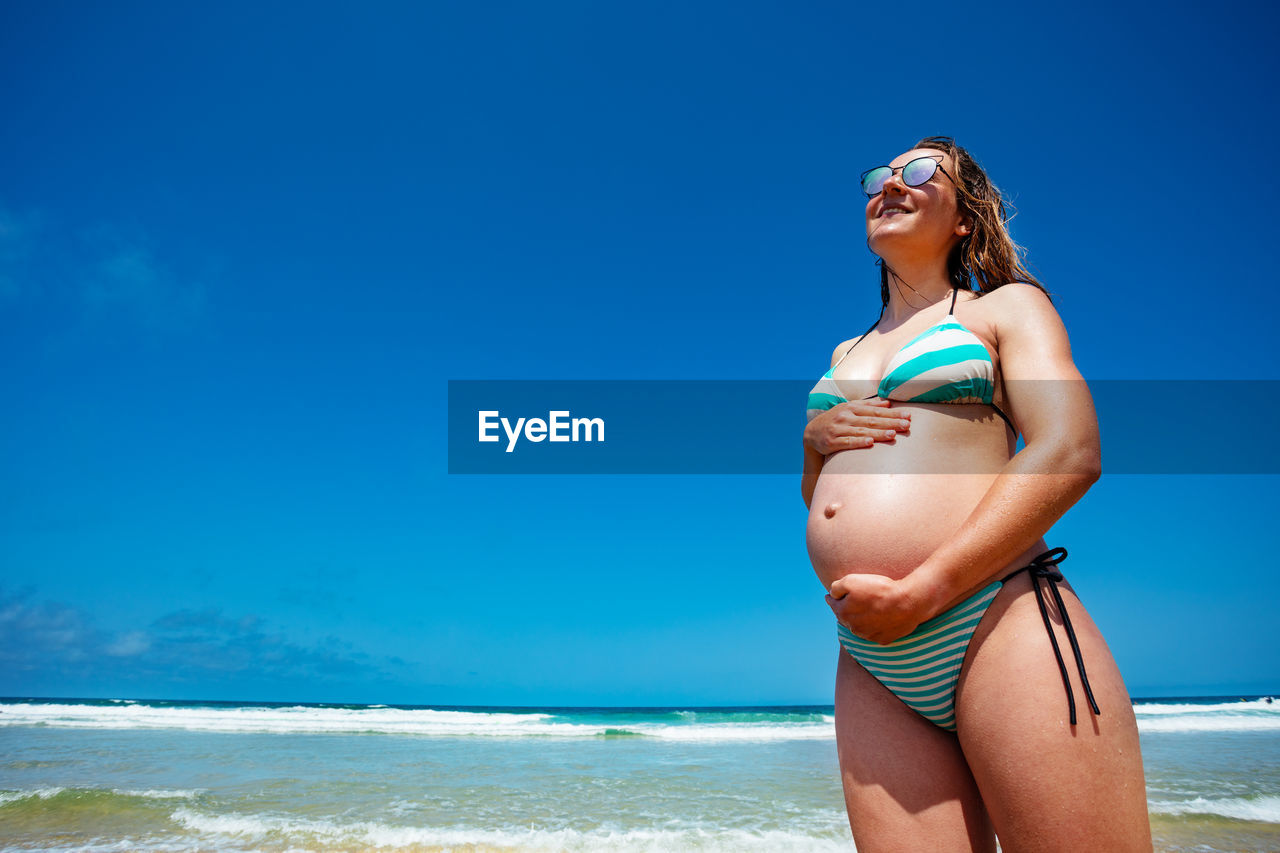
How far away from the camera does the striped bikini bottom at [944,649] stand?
1.37 meters

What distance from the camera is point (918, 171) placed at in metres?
1.90

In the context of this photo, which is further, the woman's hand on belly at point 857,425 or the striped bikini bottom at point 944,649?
the woman's hand on belly at point 857,425

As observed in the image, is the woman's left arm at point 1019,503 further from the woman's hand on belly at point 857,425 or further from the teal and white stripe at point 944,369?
the woman's hand on belly at point 857,425

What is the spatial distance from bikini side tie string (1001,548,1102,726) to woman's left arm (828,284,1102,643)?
79mm

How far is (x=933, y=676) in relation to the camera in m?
1.42

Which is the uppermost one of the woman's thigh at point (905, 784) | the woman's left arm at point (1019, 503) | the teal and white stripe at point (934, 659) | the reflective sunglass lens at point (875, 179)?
the reflective sunglass lens at point (875, 179)

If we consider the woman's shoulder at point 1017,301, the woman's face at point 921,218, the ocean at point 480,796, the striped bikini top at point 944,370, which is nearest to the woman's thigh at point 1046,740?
the striped bikini top at point 944,370

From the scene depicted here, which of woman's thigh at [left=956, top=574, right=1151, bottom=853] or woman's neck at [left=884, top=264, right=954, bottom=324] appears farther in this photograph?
woman's neck at [left=884, top=264, right=954, bottom=324]

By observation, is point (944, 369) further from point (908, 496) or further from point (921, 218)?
point (921, 218)

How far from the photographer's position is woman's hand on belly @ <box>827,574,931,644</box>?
135 centimetres

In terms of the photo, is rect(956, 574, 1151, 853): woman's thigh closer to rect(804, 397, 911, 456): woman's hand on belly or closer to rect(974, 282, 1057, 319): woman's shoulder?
rect(804, 397, 911, 456): woman's hand on belly

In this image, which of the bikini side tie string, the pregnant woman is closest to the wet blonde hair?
the pregnant woman

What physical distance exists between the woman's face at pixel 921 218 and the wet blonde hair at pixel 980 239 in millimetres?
24

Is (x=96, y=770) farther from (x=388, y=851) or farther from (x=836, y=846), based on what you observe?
(x=836, y=846)
